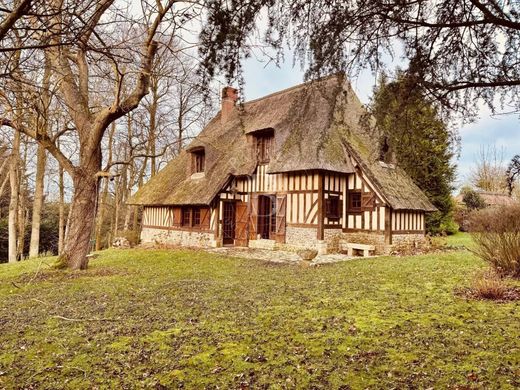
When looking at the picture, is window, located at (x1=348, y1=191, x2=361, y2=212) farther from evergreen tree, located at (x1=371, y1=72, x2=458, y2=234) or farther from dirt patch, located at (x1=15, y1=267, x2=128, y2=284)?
evergreen tree, located at (x1=371, y1=72, x2=458, y2=234)

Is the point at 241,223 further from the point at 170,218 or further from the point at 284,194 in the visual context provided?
the point at 170,218

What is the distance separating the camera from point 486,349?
3.83 m

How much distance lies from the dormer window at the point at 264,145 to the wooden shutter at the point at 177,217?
15.6 feet

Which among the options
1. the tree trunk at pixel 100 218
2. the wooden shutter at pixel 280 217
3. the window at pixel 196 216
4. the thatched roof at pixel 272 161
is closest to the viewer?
the thatched roof at pixel 272 161

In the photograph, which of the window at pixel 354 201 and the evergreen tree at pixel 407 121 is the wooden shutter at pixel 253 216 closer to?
the window at pixel 354 201

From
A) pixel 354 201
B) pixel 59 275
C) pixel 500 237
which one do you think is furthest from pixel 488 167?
pixel 59 275

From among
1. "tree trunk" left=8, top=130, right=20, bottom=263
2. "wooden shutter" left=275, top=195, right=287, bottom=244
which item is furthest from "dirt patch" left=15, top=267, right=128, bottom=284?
"wooden shutter" left=275, top=195, right=287, bottom=244

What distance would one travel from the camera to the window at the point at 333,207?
13672 mm

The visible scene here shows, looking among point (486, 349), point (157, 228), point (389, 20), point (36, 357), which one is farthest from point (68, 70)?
point (157, 228)

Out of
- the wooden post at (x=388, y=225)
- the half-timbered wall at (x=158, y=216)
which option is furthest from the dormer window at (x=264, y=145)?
the half-timbered wall at (x=158, y=216)

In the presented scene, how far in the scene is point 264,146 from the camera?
15.4m

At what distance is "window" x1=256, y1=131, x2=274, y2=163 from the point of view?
49.5 feet

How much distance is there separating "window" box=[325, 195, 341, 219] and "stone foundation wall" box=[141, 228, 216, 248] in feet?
16.2

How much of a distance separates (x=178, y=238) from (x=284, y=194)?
5962 millimetres
